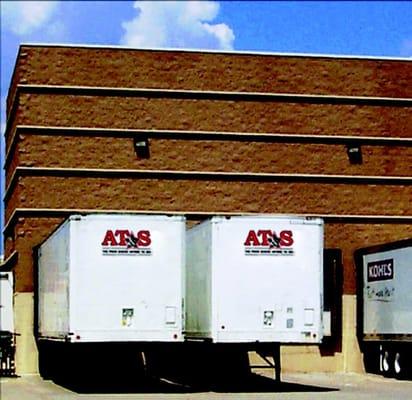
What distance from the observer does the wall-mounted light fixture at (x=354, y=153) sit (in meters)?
41.1

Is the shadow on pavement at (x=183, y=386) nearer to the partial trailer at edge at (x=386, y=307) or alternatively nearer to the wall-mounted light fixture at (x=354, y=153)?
the partial trailer at edge at (x=386, y=307)

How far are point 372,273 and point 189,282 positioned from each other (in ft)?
32.6

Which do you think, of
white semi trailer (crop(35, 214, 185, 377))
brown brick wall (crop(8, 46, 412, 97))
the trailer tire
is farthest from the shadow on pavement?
brown brick wall (crop(8, 46, 412, 97))

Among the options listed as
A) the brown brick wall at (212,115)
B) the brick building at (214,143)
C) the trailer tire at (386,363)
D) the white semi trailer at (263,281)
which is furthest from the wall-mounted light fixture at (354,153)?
the white semi trailer at (263,281)

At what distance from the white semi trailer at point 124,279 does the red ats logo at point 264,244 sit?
1506mm

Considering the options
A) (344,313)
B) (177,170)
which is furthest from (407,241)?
(177,170)

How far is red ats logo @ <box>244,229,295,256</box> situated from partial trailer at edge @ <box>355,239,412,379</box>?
758 centimetres

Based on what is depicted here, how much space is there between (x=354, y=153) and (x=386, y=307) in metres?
7.25

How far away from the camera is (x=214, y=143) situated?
4038cm

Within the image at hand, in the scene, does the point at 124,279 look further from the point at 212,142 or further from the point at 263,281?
the point at 212,142

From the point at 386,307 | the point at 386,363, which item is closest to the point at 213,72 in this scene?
the point at 386,307

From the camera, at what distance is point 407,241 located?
33.5 m

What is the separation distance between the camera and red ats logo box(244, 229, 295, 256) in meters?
26.6

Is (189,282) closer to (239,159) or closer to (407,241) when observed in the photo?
(407,241)
